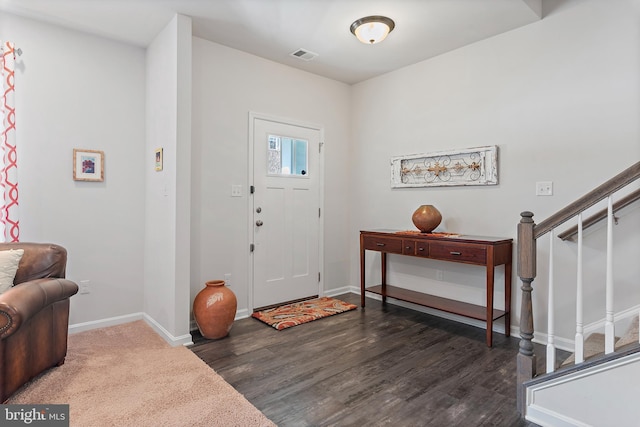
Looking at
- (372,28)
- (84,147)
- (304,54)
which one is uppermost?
(304,54)

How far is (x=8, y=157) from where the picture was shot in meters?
2.75

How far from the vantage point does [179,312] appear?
285cm

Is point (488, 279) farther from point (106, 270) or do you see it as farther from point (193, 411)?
point (106, 270)

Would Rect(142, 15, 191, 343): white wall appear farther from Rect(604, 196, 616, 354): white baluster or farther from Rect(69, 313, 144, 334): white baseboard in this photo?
Rect(604, 196, 616, 354): white baluster

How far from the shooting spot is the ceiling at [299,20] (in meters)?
2.64

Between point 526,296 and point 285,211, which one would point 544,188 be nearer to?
point 526,296

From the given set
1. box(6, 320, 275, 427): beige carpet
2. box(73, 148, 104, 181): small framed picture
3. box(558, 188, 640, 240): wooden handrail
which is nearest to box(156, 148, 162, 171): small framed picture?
box(73, 148, 104, 181): small framed picture

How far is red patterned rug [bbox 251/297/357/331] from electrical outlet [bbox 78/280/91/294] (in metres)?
1.48

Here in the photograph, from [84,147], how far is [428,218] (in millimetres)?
3146

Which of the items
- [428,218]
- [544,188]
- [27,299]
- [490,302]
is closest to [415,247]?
[428,218]

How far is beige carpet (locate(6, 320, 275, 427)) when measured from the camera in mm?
1858

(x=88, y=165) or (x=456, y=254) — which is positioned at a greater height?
(x=88, y=165)

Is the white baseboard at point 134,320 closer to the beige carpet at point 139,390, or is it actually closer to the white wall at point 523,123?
the beige carpet at point 139,390

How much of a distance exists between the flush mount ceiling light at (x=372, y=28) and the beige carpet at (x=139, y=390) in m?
2.78
